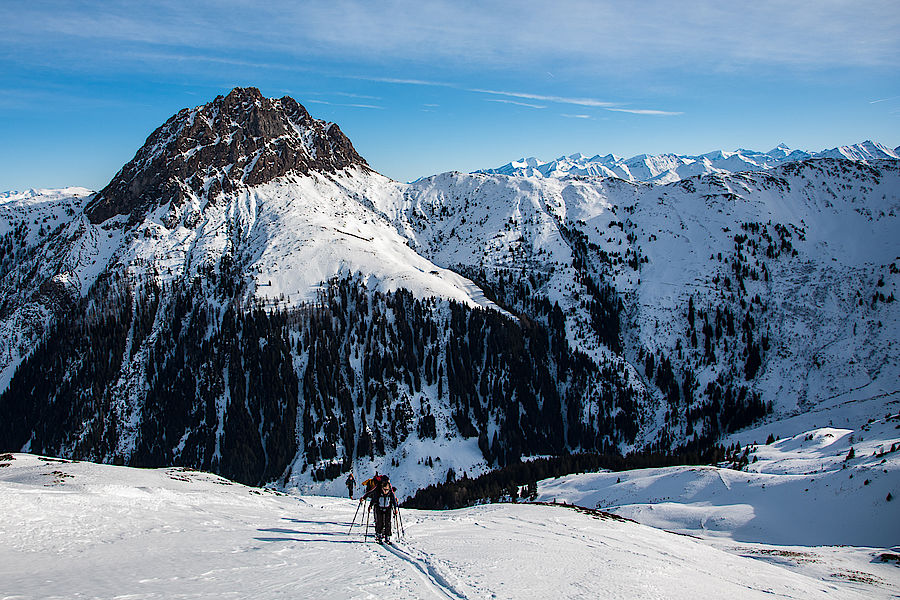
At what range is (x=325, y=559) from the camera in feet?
60.1

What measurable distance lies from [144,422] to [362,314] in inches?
2302

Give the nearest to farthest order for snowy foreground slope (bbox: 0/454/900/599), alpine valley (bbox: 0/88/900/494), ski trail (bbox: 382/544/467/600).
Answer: snowy foreground slope (bbox: 0/454/900/599), ski trail (bbox: 382/544/467/600), alpine valley (bbox: 0/88/900/494)

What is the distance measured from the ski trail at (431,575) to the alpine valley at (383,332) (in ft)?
300

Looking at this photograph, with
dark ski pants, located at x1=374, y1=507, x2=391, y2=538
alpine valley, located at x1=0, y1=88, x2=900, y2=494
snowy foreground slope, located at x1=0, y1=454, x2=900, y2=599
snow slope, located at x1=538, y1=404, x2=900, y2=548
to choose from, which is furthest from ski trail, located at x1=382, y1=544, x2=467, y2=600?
alpine valley, located at x1=0, y1=88, x2=900, y2=494

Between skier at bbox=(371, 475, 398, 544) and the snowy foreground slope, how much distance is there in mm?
1051

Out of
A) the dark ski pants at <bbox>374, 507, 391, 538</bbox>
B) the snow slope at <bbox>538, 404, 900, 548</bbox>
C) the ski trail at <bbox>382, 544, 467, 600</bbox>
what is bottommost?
the snow slope at <bbox>538, 404, 900, 548</bbox>

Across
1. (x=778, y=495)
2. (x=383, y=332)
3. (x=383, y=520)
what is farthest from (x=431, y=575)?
(x=383, y=332)

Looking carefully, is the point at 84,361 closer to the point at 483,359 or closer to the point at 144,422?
the point at 144,422

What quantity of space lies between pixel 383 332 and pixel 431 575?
11601 cm

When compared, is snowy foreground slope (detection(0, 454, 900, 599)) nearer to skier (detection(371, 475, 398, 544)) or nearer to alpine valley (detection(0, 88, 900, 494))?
skier (detection(371, 475, 398, 544))

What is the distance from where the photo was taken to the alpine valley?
11825 centimetres

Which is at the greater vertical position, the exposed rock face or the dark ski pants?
the exposed rock face

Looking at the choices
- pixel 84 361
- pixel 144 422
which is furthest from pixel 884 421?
pixel 84 361

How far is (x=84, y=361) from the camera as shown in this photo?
424ft
